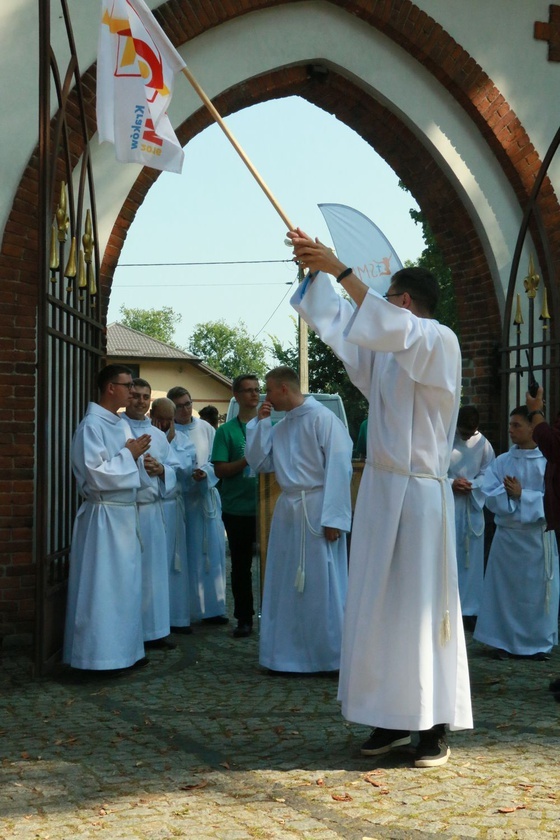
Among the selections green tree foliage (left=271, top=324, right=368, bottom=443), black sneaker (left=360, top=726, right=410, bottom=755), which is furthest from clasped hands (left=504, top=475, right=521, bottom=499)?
green tree foliage (left=271, top=324, right=368, bottom=443)

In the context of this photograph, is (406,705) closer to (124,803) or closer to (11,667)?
(124,803)

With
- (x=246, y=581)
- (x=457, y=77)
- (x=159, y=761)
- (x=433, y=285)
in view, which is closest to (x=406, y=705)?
(x=159, y=761)

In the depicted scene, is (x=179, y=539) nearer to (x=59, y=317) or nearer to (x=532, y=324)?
(x=59, y=317)

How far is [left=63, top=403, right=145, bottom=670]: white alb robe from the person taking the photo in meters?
7.09

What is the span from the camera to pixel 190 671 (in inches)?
288

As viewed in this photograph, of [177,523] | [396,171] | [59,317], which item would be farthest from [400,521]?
[396,171]

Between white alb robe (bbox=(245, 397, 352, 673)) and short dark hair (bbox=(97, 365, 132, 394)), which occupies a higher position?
short dark hair (bbox=(97, 365, 132, 394))

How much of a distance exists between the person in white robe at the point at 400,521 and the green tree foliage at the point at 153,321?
106556mm

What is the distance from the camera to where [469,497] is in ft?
31.2

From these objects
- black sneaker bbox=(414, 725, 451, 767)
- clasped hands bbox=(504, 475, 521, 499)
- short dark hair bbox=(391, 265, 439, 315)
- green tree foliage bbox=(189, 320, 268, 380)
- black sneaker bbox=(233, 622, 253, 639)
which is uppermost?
green tree foliage bbox=(189, 320, 268, 380)

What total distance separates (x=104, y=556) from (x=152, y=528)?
2.89 ft

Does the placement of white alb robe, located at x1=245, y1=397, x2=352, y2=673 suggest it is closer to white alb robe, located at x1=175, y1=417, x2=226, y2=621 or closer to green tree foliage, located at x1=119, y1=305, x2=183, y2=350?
white alb robe, located at x1=175, y1=417, x2=226, y2=621

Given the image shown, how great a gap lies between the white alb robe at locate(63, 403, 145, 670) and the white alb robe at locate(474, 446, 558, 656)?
2.78 metres

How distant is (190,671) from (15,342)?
2875 mm
